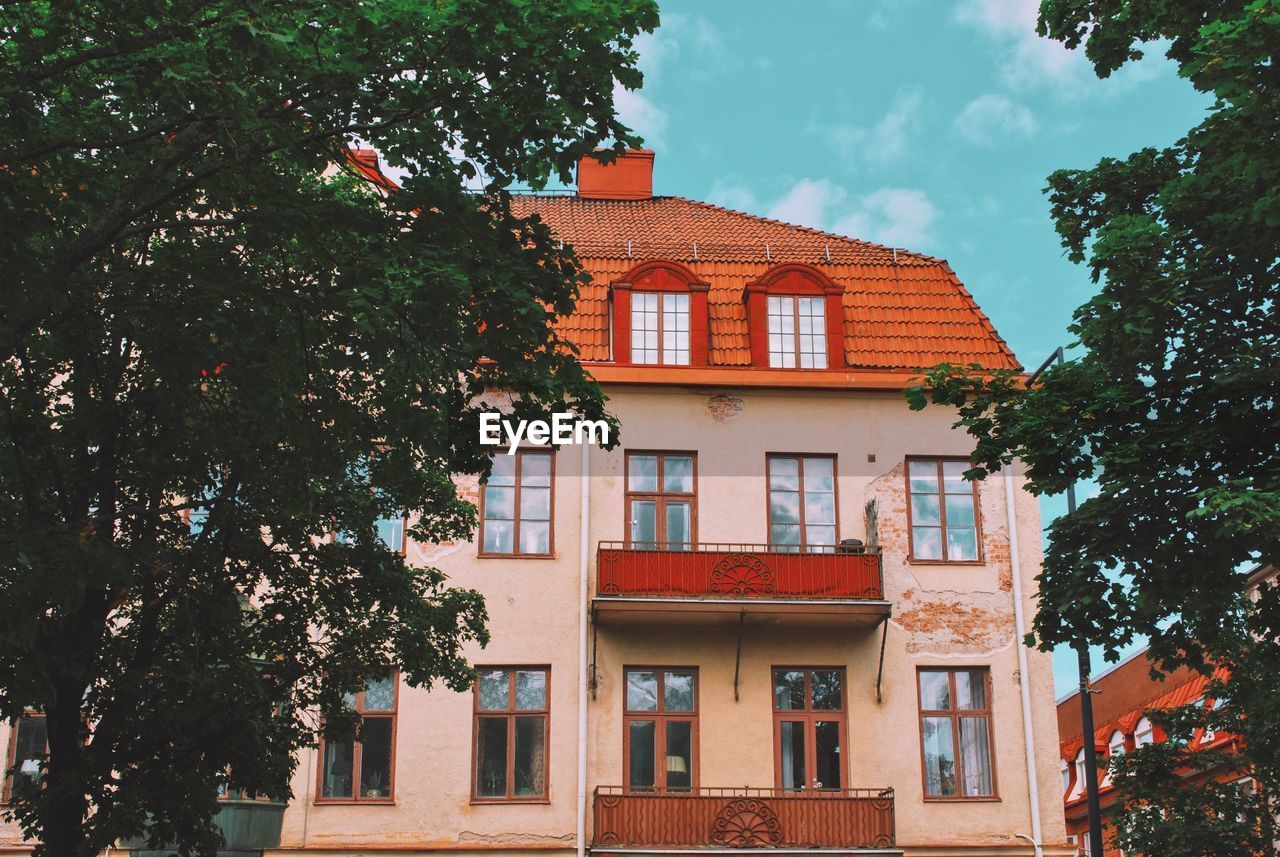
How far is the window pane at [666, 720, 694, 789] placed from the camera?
70.3 ft

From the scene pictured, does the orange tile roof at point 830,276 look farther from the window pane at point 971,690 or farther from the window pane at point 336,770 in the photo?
the window pane at point 336,770

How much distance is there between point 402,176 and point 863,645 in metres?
13.5

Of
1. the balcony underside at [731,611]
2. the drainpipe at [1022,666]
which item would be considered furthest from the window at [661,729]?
the drainpipe at [1022,666]

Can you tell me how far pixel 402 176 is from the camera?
11094mm

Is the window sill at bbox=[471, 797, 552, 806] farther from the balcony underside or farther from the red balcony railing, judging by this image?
the red balcony railing

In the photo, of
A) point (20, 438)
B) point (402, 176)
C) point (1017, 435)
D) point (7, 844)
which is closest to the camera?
point (402, 176)

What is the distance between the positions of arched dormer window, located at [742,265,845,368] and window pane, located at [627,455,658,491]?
256cm

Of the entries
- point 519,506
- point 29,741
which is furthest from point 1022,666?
point 29,741

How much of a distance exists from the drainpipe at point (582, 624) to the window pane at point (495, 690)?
1138 mm

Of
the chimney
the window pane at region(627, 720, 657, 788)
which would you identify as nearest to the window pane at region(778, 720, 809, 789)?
the window pane at region(627, 720, 657, 788)

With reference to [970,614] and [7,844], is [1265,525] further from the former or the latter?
[7,844]

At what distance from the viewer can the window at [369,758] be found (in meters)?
21.2

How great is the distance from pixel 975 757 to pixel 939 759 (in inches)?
23.2

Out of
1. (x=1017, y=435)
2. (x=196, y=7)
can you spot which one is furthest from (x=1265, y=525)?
(x=196, y=7)
